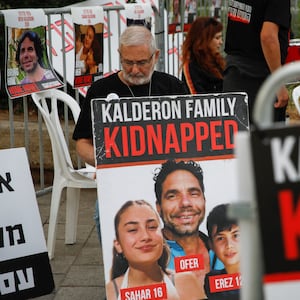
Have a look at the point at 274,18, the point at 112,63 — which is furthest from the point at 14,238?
the point at 112,63

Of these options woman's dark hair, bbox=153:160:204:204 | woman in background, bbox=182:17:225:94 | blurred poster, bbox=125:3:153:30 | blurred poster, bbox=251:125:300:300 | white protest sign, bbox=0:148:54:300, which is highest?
blurred poster, bbox=125:3:153:30

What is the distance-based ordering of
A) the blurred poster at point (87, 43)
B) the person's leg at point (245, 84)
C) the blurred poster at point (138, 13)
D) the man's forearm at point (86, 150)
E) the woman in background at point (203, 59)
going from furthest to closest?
1. the woman in background at point (203, 59)
2. the blurred poster at point (138, 13)
3. the blurred poster at point (87, 43)
4. the person's leg at point (245, 84)
5. the man's forearm at point (86, 150)

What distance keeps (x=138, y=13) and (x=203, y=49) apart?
2.20 ft

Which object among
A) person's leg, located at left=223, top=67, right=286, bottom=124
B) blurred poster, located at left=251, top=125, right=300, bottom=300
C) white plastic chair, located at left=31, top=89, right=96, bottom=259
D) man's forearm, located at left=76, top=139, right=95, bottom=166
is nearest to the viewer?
blurred poster, located at left=251, top=125, right=300, bottom=300

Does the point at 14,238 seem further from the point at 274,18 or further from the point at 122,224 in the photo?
the point at 274,18

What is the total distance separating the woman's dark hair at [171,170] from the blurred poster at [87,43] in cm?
242

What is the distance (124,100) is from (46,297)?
1326 mm

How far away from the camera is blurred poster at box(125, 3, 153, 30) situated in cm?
750

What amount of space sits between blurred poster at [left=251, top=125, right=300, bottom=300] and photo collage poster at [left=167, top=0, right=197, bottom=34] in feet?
20.0

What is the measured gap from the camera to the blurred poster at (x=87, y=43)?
6.83 m

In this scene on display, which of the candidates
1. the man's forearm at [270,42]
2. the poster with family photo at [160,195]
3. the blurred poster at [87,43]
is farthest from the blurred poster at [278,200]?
the blurred poster at [87,43]

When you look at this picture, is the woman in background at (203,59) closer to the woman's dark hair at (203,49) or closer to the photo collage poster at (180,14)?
the woman's dark hair at (203,49)

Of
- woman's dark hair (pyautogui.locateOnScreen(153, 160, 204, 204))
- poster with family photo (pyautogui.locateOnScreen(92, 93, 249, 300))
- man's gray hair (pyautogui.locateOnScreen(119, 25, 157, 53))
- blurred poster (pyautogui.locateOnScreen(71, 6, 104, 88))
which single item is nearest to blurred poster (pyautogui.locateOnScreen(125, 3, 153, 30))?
blurred poster (pyautogui.locateOnScreen(71, 6, 104, 88))

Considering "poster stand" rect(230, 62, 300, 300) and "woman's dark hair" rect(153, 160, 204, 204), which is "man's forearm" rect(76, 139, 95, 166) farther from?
"poster stand" rect(230, 62, 300, 300)
